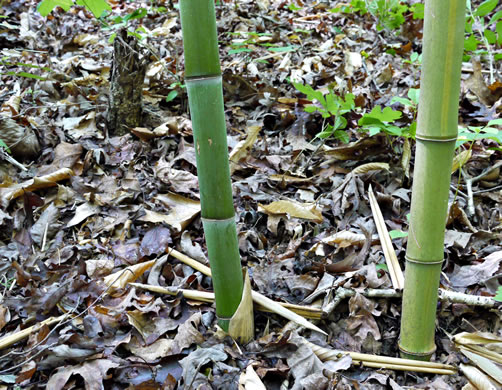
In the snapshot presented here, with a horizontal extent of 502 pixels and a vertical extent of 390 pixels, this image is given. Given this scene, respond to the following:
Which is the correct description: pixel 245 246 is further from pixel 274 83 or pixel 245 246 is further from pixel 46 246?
pixel 274 83

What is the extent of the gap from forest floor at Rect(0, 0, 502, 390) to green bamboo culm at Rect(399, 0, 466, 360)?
0.19 meters

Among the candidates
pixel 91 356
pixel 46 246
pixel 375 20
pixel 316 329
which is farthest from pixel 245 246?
pixel 375 20

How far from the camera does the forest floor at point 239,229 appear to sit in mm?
1352

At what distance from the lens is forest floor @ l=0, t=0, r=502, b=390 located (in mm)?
1352

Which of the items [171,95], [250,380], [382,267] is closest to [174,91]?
[171,95]

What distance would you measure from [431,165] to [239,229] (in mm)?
966

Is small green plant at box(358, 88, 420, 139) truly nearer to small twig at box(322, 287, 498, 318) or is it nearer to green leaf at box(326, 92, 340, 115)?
green leaf at box(326, 92, 340, 115)

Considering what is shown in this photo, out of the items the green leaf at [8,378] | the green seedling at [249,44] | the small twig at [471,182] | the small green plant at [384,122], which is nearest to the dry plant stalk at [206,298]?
the green leaf at [8,378]

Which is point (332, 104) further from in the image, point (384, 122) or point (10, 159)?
point (10, 159)

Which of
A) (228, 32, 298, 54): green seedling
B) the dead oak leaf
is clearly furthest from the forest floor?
(228, 32, 298, 54): green seedling

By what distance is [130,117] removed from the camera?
252cm

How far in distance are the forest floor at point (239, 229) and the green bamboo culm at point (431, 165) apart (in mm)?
187

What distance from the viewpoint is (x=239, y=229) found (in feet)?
6.23

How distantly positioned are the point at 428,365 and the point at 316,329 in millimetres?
336
